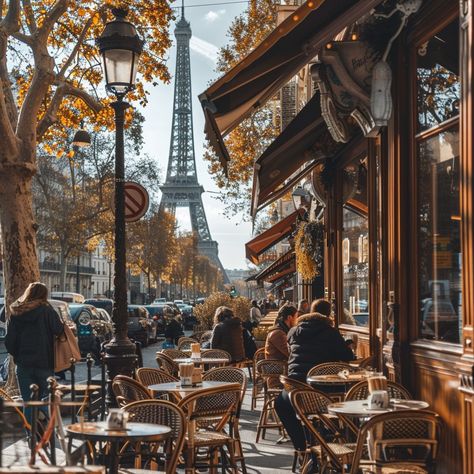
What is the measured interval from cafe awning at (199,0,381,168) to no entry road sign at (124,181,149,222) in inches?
125

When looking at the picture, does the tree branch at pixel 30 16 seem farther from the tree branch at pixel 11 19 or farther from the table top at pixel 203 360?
the table top at pixel 203 360

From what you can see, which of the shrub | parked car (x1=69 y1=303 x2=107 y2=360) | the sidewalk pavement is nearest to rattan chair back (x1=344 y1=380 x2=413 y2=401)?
the sidewalk pavement

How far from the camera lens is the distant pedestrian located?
9.57m

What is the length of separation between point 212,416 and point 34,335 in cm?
256

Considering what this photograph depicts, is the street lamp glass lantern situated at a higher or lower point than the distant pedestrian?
higher

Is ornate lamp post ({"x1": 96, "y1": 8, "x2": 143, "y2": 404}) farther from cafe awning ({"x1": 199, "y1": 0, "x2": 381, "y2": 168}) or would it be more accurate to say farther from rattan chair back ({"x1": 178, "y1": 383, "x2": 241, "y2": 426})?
rattan chair back ({"x1": 178, "y1": 383, "x2": 241, "y2": 426})

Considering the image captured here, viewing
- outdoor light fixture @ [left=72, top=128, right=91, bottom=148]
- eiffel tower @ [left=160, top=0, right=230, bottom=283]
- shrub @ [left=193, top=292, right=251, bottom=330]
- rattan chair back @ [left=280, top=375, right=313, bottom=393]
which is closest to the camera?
rattan chair back @ [left=280, top=375, right=313, bottom=393]

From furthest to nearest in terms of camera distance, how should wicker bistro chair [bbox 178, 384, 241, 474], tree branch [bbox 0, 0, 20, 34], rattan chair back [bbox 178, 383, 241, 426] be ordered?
tree branch [bbox 0, 0, 20, 34], rattan chair back [bbox 178, 383, 241, 426], wicker bistro chair [bbox 178, 384, 241, 474]

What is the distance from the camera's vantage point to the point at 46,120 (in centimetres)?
1548

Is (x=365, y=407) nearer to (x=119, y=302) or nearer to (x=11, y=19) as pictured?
(x=119, y=302)

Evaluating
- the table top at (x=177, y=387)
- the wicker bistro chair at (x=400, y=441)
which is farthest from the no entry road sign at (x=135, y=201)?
the wicker bistro chair at (x=400, y=441)

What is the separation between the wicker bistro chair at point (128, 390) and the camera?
768 cm

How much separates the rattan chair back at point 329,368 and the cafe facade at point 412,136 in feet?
2.03

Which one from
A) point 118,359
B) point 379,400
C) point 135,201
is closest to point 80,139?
point 135,201
